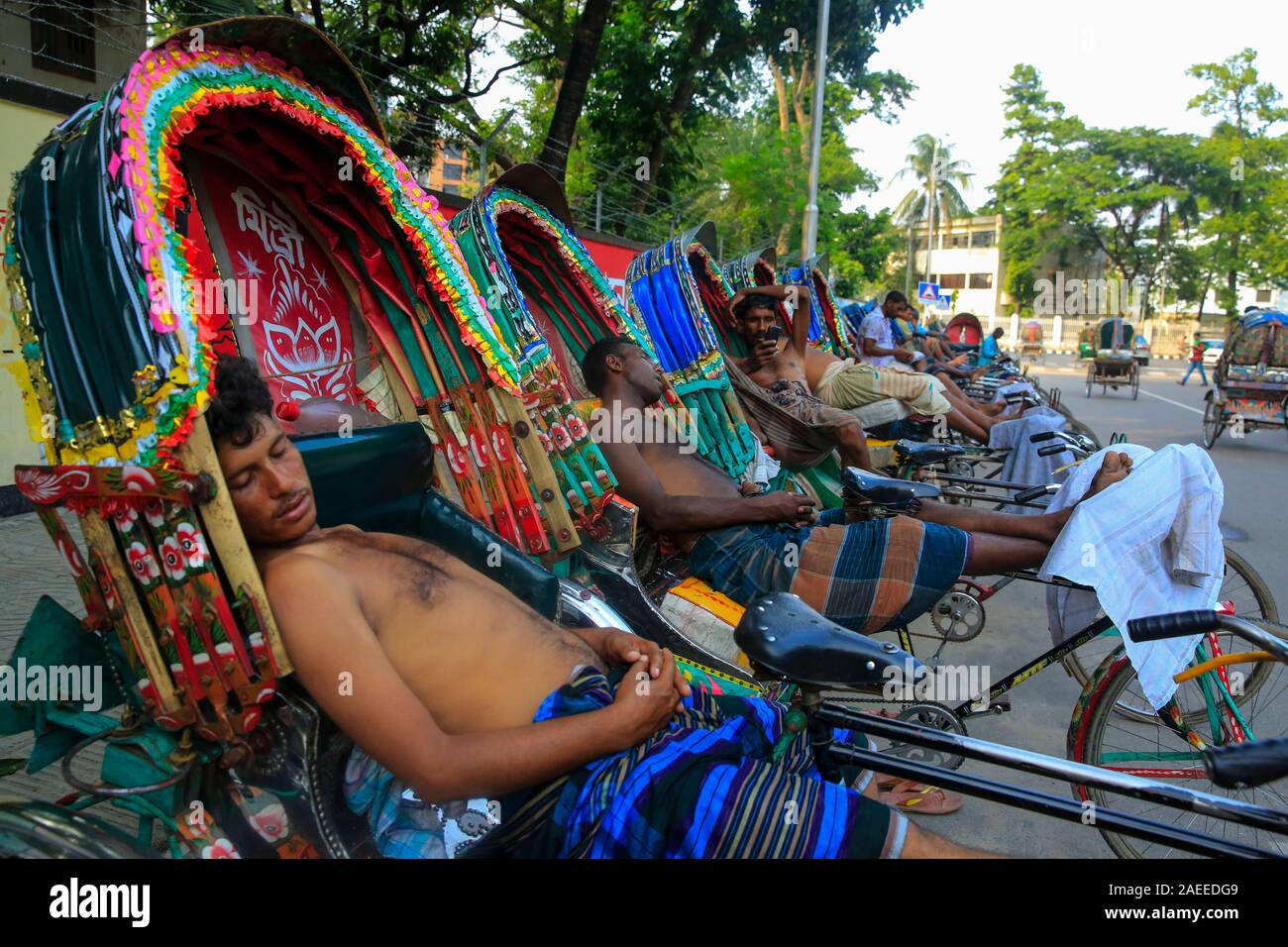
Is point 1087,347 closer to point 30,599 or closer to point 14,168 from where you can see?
point 14,168

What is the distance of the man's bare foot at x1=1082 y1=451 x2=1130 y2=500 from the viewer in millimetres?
2617

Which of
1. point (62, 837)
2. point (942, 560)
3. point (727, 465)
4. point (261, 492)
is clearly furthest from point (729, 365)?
point (62, 837)

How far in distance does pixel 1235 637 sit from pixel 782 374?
286 centimetres

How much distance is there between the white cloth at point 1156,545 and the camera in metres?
2.40

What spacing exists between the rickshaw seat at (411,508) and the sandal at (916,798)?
1.39 m

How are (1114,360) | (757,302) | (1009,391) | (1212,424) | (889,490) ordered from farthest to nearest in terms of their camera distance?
(1114,360)
(1212,424)
(1009,391)
(757,302)
(889,490)

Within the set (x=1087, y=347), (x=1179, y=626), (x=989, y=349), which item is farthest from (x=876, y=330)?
(x=1087, y=347)

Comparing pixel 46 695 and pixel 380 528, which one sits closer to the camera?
pixel 46 695

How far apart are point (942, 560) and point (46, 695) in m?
2.34

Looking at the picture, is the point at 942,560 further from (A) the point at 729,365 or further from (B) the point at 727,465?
(A) the point at 729,365

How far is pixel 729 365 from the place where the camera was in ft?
15.2

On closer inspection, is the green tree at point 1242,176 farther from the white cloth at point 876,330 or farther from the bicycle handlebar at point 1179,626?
the bicycle handlebar at point 1179,626

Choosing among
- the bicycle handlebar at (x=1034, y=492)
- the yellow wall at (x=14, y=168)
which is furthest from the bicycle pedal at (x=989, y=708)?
the yellow wall at (x=14, y=168)

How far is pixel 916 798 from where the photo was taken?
283 cm
